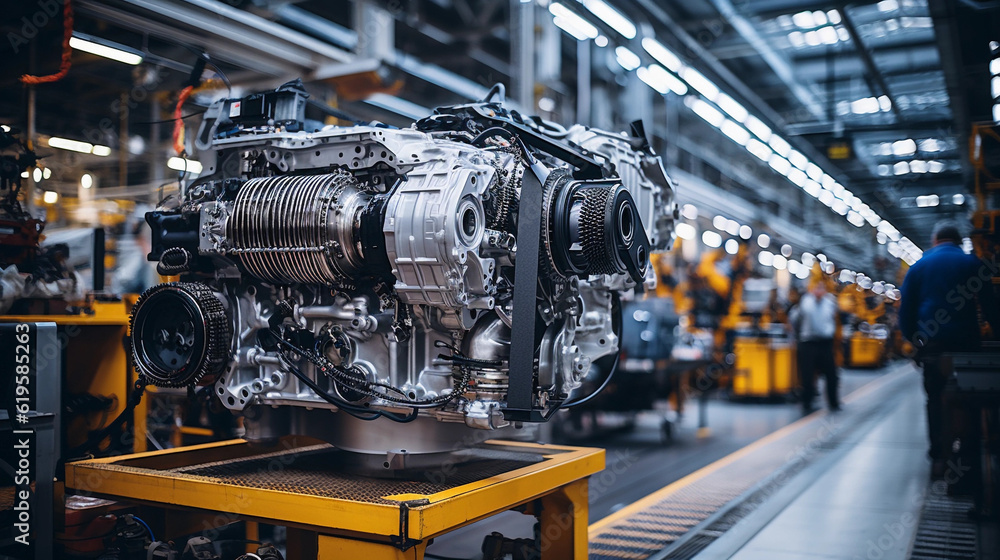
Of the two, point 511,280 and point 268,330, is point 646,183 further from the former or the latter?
point 268,330

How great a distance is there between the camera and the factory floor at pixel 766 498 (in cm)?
400

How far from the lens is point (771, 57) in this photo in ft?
32.5

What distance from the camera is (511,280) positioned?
2746 mm

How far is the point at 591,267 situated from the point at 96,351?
7.85ft

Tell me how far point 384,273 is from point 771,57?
8.71m

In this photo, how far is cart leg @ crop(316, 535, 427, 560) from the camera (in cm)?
220

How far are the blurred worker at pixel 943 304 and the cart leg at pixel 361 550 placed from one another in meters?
4.19

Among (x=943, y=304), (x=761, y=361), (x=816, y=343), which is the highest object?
(x=943, y=304)

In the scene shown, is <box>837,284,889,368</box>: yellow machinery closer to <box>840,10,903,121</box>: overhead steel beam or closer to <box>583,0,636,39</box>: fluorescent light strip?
<box>840,10,903,121</box>: overhead steel beam

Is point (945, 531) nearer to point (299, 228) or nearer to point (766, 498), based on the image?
point (766, 498)

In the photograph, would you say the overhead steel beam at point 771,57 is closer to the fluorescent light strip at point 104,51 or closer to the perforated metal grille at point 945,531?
the perforated metal grille at point 945,531

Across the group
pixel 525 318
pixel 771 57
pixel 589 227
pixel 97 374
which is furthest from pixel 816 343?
pixel 97 374

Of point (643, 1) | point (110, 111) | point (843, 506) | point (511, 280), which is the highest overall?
point (643, 1)

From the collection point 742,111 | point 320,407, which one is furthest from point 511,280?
point 742,111
